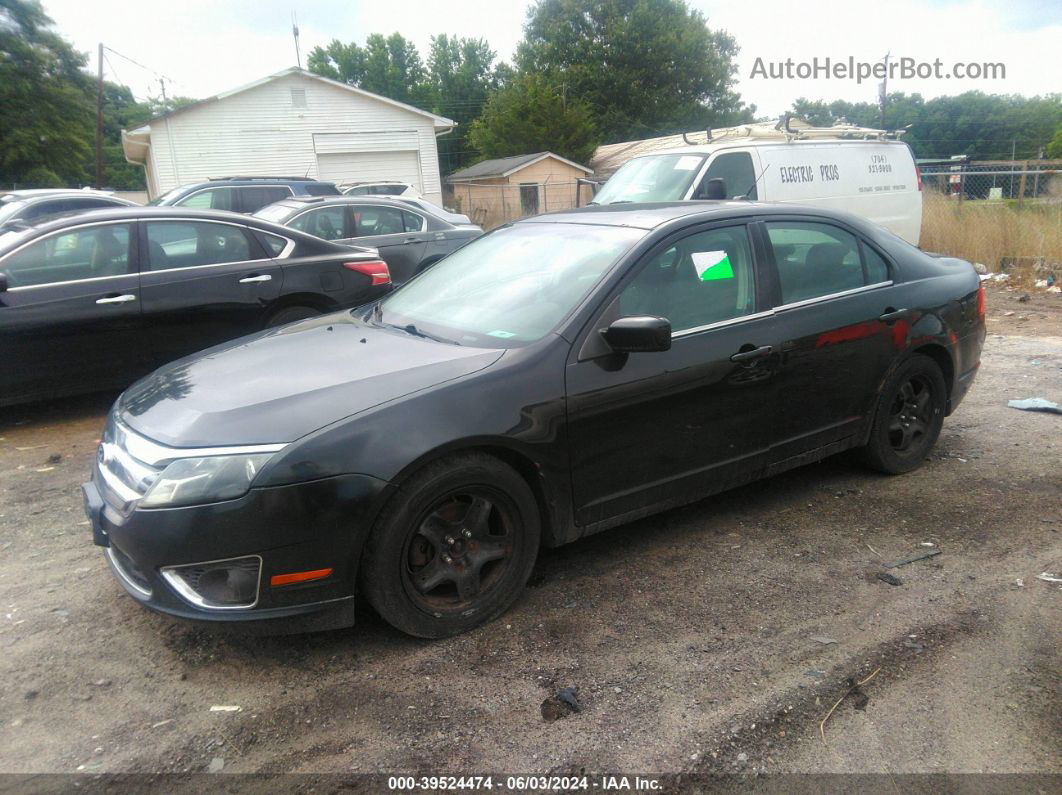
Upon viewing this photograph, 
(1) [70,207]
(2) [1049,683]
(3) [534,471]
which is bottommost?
(2) [1049,683]

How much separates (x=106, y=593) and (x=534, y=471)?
6.55 ft

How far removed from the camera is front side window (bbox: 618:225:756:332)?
3.79 metres

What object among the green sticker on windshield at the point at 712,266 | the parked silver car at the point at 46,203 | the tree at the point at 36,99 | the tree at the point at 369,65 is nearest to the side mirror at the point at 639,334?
the green sticker on windshield at the point at 712,266

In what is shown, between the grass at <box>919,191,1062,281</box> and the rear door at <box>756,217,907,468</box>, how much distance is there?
365 inches

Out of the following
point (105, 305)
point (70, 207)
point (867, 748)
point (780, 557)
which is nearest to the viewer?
point (867, 748)

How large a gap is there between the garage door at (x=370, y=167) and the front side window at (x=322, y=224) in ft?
60.8

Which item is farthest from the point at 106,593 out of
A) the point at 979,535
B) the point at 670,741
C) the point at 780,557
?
the point at 979,535

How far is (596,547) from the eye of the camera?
4109 millimetres

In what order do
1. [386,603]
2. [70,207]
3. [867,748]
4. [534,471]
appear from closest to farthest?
1. [867,748]
2. [386,603]
3. [534,471]
4. [70,207]

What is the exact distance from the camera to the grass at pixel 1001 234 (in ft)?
40.5

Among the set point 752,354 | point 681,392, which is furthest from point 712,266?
point 681,392

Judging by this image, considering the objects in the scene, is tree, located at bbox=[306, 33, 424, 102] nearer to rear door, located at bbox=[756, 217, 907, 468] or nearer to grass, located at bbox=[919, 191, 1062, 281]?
grass, located at bbox=[919, 191, 1062, 281]

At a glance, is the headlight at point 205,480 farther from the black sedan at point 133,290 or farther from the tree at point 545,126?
the tree at point 545,126

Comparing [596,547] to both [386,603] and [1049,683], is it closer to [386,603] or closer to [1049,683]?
[386,603]
